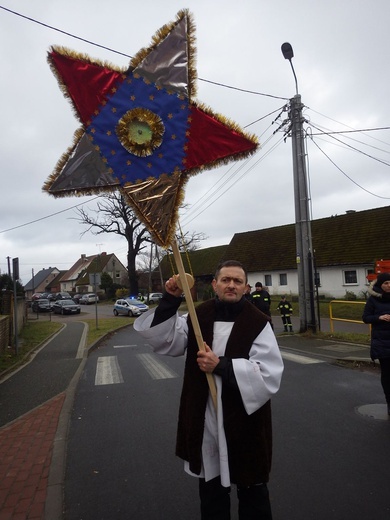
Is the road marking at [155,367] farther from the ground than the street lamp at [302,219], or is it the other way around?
the street lamp at [302,219]

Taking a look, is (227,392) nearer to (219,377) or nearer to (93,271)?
(219,377)

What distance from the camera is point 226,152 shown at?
9.34ft

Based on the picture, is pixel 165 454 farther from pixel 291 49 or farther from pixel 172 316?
pixel 291 49

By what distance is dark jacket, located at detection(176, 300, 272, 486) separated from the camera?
2.32m

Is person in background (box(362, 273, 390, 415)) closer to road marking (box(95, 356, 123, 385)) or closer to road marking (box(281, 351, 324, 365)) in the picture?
road marking (box(281, 351, 324, 365))

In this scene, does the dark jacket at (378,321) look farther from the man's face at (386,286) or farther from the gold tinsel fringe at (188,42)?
the gold tinsel fringe at (188,42)

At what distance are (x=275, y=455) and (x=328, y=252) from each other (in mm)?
27146

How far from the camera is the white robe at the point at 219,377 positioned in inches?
88.8

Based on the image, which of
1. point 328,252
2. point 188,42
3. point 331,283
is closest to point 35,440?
point 188,42

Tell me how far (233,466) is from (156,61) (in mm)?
2629

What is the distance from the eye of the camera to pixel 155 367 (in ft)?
31.2

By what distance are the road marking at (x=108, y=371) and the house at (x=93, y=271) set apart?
209ft

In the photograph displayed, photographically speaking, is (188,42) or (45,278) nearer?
(188,42)

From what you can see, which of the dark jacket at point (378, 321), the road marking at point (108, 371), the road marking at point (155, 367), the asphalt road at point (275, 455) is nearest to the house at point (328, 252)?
the road marking at point (155, 367)
